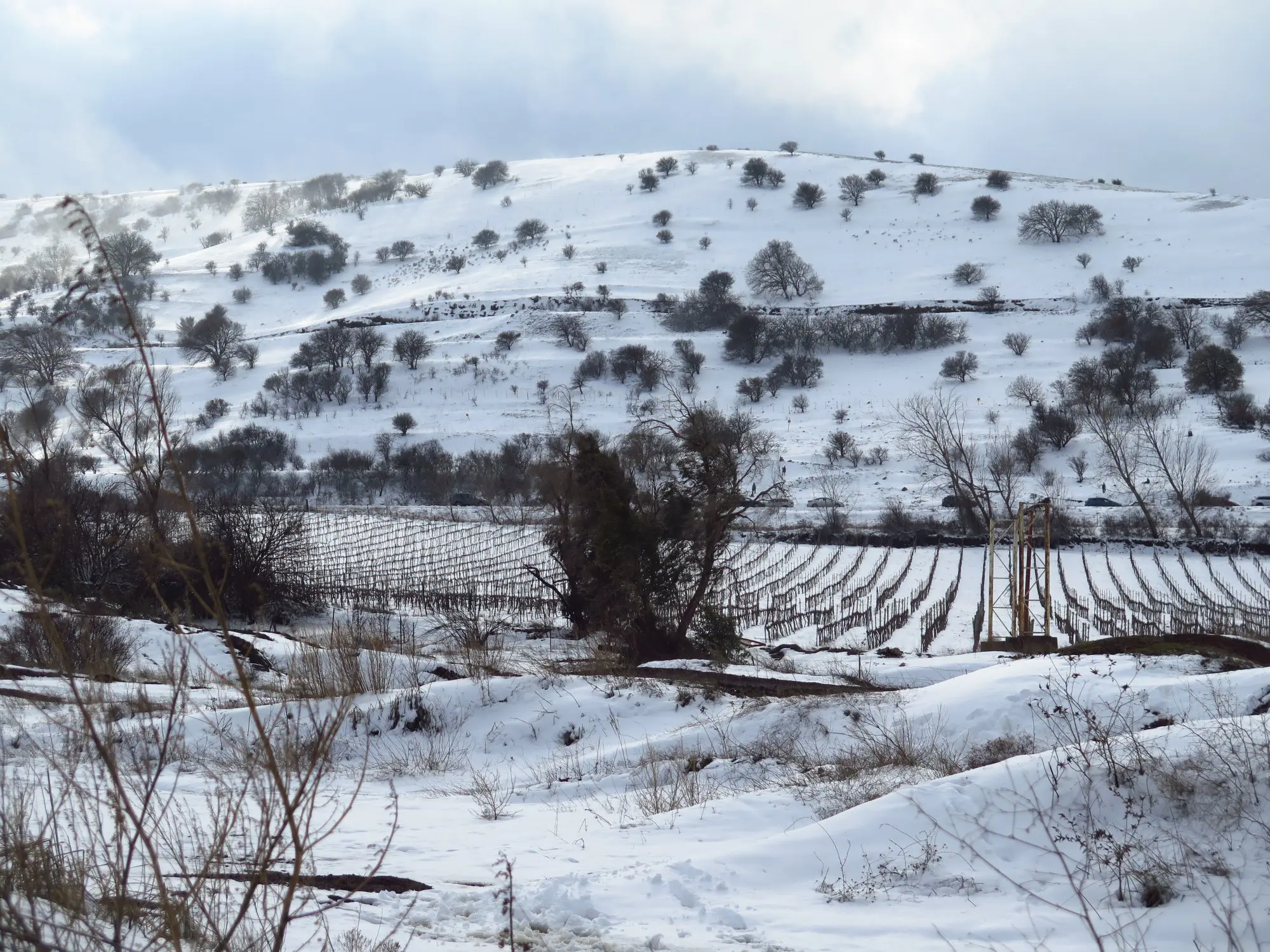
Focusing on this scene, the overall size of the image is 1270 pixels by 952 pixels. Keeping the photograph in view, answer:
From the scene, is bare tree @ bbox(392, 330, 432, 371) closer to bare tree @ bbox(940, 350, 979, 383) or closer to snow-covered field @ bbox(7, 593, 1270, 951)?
bare tree @ bbox(940, 350, 979, 383)

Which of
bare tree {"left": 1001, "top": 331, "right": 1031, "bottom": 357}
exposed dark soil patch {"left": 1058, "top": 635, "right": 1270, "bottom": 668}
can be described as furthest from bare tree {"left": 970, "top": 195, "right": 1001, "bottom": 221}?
exposed dark soil patch {"left": 1058, "top": 635, "right": 1270, "bottom": 668}

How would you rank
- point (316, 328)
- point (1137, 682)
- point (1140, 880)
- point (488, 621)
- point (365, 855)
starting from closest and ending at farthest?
point (1140, 880) → point (365, 855) → point (1137, 682) → point (488, 621) → point (316, 328)

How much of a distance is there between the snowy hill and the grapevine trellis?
516 inches

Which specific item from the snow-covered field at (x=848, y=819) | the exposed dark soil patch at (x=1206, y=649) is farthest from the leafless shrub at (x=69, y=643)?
the exposed dark soil patch at (x=1206, y=649)

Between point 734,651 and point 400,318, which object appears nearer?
point 734,651

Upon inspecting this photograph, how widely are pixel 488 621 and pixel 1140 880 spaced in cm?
1843

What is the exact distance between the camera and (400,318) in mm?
79188

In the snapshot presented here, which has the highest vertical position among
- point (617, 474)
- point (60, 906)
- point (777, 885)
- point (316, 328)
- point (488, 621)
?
point (316, 328)

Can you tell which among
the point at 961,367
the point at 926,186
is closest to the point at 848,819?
the point at 961,367

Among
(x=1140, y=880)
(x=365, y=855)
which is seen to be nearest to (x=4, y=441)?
(x=365, y=855)

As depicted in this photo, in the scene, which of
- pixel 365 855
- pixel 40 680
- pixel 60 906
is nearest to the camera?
pixel 60 906

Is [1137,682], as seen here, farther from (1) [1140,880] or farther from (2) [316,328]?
(2) [316,328]

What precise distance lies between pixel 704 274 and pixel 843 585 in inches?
2457

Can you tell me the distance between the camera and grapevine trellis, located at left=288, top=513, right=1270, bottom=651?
21844 mm
